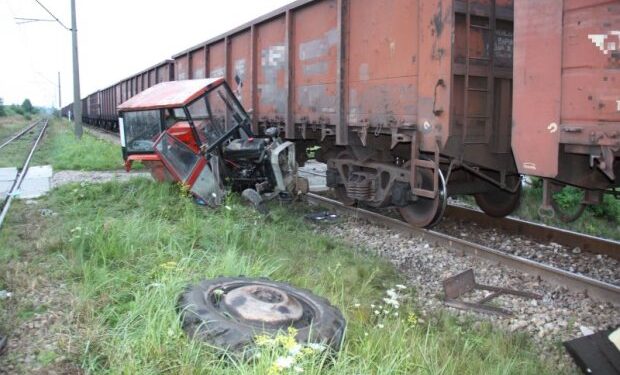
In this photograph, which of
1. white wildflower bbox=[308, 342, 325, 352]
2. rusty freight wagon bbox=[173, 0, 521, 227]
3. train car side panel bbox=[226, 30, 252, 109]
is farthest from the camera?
train car side panel bbox=[226, 30, 252, 109]

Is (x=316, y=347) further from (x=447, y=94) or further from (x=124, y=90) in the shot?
(x=124, y=90)

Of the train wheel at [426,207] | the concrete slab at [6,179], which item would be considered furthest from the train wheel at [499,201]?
the concrete slab at [6,179]

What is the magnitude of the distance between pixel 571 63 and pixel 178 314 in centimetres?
381

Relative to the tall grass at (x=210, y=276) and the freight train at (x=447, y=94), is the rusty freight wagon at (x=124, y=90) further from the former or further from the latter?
the tall grass at (x=210, y=276)

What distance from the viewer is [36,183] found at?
1155cm

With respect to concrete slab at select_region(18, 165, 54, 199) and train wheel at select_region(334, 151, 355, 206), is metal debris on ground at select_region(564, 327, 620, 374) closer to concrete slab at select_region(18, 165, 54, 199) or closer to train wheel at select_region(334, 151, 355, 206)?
train wheel at select_region(334, 151, 355, 206)

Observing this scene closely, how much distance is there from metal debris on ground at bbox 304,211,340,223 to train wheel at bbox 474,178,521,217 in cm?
220

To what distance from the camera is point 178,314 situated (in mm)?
3332

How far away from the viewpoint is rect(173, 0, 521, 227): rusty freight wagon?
634 centimetres

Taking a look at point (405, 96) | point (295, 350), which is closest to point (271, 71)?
point (405, 96)

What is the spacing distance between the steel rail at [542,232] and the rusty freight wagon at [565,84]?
1.38m

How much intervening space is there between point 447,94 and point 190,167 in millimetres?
3994

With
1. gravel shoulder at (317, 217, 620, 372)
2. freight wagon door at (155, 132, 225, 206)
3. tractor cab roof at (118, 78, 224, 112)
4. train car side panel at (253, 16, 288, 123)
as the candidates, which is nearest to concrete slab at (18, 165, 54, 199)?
tractor cab roof at (118, 78, 224, 112)

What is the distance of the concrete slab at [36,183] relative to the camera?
9.84 m
